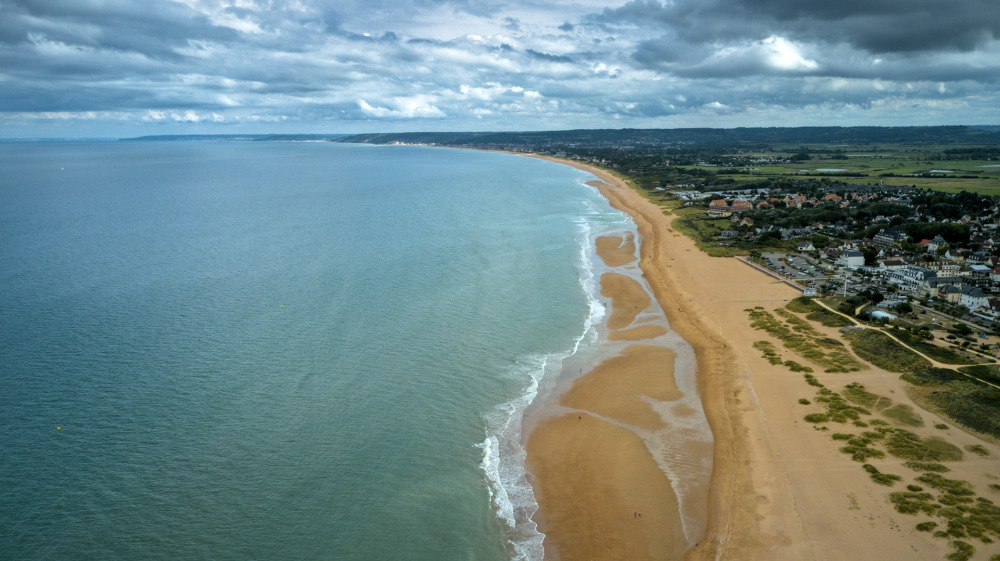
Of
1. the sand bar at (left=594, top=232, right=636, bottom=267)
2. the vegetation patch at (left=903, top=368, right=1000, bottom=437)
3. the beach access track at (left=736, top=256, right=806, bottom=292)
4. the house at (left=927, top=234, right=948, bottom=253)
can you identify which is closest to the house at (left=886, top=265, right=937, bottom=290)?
the beach access track at (left=736, top=256, right=806, bottom=292)

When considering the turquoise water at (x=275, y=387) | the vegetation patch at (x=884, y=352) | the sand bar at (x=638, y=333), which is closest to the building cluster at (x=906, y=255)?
the vegetation patch at (x=884, y=352)

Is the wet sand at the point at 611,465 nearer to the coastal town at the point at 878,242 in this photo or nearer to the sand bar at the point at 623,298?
the sand bar at the point at 623,298

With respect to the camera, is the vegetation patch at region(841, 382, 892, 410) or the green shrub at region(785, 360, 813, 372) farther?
the green shrub at region(785, 360, 813, 372)

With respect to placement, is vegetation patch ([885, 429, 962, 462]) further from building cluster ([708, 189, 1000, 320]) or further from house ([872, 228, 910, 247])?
house ([872, 228, 910, 247])

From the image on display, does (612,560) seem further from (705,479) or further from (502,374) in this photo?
(502,374)

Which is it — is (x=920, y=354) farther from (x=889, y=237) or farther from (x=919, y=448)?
(x=889, y=237)

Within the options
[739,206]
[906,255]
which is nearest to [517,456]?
[906,255]
